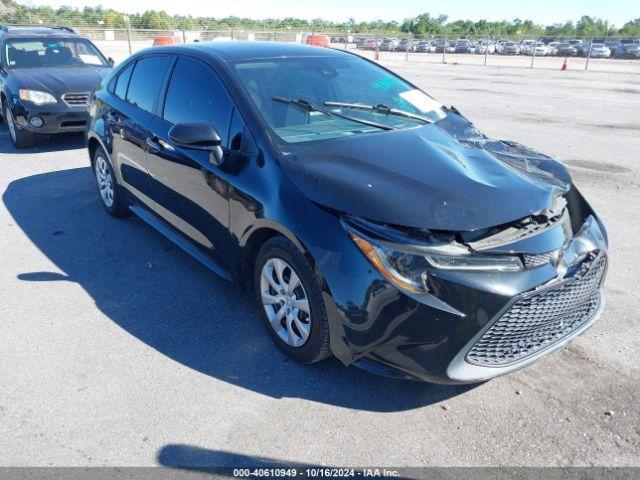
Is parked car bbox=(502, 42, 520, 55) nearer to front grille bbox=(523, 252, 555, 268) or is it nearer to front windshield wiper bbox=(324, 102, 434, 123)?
front windshield wiper bbox=(324, 102, 434, 123)

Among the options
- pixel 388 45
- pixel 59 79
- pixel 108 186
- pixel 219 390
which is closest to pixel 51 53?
pixel 59 79

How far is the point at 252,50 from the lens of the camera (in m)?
4.11

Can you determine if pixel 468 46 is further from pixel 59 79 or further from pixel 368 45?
pixel 59 79

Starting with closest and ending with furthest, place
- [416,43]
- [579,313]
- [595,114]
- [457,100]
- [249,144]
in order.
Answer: [579,313] < [249,144] < [595,114] < [457,100] < [416,43]

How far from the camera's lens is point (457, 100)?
14.7 m

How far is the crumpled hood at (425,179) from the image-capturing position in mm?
2658

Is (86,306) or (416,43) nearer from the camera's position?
(86,306)

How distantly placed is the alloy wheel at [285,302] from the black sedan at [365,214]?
0.01 meters

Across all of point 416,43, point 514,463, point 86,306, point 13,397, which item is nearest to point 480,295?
point 514,463

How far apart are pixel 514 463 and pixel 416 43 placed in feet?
181

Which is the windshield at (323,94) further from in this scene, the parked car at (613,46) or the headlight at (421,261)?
the parked car at (613,46)

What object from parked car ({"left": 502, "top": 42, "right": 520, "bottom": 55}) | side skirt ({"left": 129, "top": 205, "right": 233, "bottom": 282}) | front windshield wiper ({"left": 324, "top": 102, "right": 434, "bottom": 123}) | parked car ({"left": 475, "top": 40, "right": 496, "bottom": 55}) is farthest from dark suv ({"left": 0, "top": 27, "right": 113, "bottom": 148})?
parked car ({"left": 502, "top": 42, "right": 520, "bottom": 55})

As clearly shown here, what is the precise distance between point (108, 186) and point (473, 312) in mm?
4282

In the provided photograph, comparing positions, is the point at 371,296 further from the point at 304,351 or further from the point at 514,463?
the point at 514,463
